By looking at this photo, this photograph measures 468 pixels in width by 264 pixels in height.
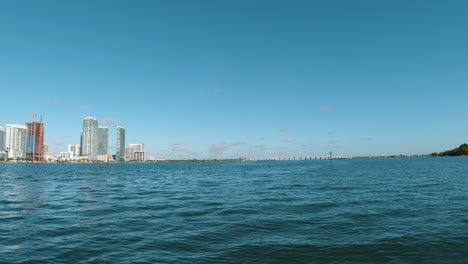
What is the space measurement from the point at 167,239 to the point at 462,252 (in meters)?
13.4

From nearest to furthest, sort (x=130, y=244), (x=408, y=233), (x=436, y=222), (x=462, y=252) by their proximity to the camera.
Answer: (x=462, y=252) < (x=130, y=244) < (x=408, y=233) < (x=436, y=222)

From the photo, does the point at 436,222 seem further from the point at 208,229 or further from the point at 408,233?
the point at 208,229

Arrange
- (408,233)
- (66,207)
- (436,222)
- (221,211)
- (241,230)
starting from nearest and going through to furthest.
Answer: (408,233) → (241,230) → (436,222) → (221,211) → (66,207)

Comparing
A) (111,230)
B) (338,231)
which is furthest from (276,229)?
(111,230)

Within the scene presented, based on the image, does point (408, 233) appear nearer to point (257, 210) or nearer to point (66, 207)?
point (257, 210)

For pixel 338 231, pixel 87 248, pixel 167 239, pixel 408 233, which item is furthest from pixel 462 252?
pixel 87 248

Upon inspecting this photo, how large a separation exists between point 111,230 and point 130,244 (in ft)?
11.3

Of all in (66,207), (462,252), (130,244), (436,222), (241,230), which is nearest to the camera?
(462,252)

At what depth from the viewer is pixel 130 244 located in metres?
13.3

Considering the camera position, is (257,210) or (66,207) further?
(66,207)

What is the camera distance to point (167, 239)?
1415cm

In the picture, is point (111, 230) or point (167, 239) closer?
point (167, 239)

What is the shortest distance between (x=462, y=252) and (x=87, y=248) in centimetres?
1652

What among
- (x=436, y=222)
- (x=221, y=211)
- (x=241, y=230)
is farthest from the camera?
(x=221, y=211)
